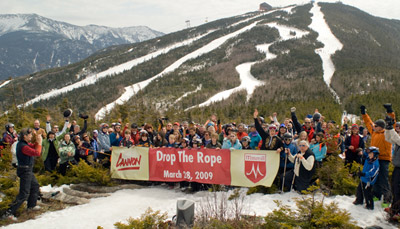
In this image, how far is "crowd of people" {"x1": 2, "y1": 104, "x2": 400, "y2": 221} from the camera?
19.7 feet

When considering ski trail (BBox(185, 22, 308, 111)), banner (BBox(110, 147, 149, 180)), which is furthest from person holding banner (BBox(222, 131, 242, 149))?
ski trail (BBox(185, 22, 308, 111))

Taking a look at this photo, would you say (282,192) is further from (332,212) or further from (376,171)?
(332,212)

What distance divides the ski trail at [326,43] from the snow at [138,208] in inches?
1603

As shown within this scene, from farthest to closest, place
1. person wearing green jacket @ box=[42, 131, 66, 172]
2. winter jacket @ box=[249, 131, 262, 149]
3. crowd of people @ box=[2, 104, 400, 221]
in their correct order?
1. person wearing green jacket @ box=[42, 131, 66, 172]
2. winter jacket @ box=[249, 131, 262, 149]
3. crowd of people @ box=[2, 104, 400, 221]

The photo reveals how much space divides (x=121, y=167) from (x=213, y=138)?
10.2ft

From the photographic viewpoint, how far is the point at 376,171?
597 cm

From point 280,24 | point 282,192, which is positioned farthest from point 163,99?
point 280,24

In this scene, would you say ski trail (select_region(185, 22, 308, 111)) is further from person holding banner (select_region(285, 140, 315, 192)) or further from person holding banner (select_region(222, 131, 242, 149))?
person holding banner (select_region(285, 140, 315, 192))

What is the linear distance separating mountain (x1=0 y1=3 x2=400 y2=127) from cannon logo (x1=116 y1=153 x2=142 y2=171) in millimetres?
7217

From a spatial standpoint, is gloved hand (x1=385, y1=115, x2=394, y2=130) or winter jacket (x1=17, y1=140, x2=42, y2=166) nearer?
gloved hand (x1=385, y1=115, x2=394, y2=130)

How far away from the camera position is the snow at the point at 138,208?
20.0 ft

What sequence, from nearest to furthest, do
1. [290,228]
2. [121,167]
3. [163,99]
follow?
[290,228]
[121,167]
[163,99]

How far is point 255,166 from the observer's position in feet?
24.9

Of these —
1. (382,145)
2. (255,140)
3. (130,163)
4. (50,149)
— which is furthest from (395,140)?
(50,149)
